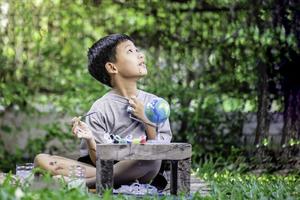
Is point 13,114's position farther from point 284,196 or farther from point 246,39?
point 284,196

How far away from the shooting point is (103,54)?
5.21 meters

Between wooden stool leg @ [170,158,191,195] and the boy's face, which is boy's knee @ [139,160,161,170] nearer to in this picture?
wooden stool leg @ [170,158,191,195]

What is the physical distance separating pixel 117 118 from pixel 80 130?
1.16 feet

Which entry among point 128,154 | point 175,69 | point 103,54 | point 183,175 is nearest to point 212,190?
point 183,175

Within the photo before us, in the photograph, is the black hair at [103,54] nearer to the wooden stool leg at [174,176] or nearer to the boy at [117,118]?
the boy at [117,118]

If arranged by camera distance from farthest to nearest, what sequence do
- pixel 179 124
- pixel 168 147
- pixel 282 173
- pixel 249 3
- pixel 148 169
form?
pixel 179 124
pixel 249 3
pixel 282 173
pixel 148 169
pixel 168 147

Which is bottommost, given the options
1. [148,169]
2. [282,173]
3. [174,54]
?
[282,173]

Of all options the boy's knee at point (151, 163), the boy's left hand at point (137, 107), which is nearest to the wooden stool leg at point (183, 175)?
the boy's knee at point (151, 163)

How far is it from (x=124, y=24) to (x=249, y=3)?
156 cm

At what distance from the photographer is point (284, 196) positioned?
17.0 feet

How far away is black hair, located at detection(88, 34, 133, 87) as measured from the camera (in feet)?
17.0

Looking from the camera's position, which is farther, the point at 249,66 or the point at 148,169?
the point at 249,66

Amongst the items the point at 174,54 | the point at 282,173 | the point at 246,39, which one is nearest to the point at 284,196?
the point at 282,173

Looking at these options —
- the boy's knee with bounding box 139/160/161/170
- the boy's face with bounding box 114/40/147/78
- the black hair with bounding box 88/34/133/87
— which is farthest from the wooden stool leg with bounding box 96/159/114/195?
the black hair with bounding box 88/34/133/87
